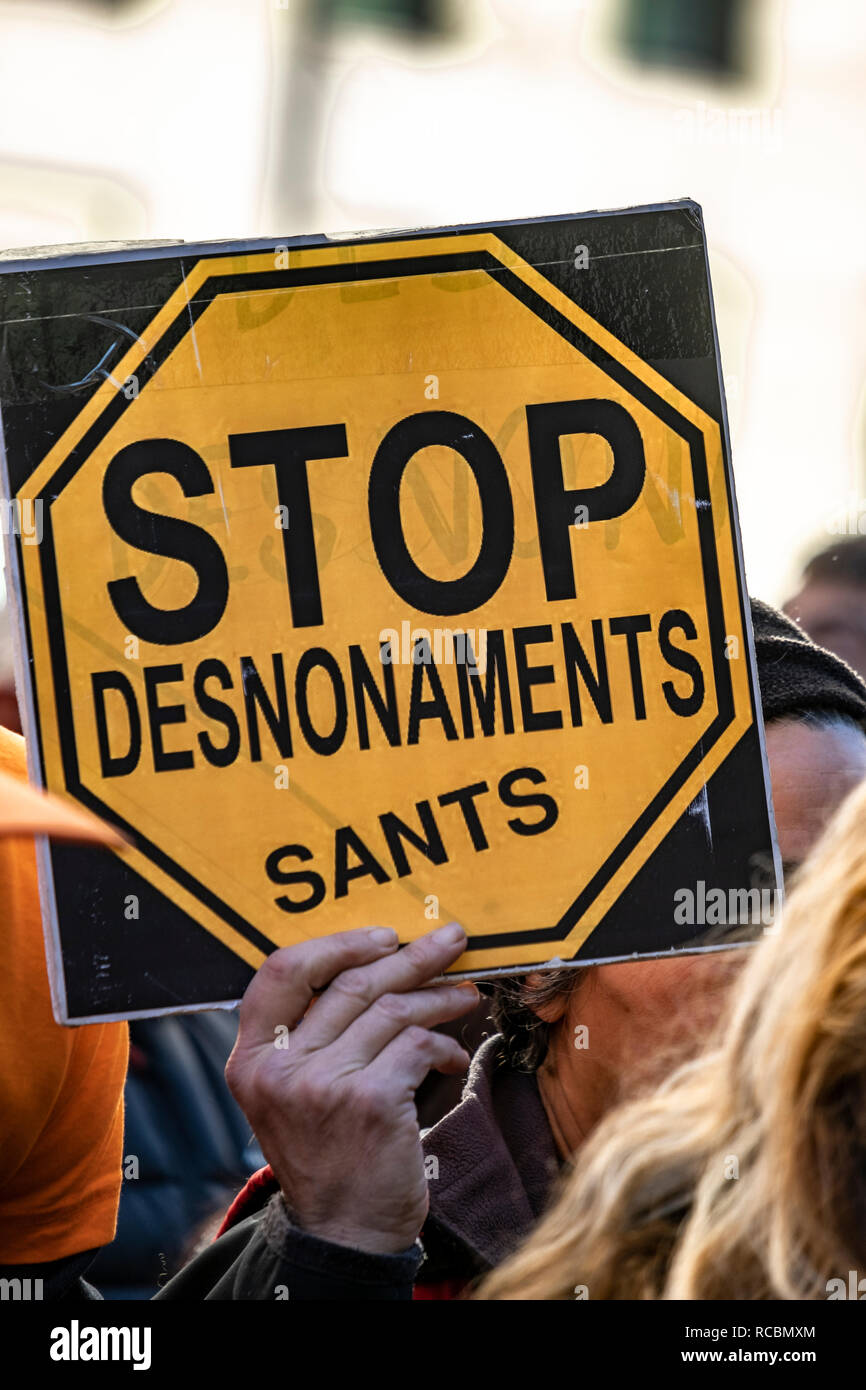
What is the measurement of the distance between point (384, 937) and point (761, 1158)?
1.23ft

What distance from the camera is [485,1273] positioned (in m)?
1.64

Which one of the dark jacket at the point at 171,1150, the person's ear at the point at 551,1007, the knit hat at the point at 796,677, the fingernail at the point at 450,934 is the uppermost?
the knit hat at the point at 796,677

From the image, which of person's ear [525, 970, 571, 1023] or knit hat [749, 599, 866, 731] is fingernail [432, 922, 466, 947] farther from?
knit hat [749, 599, 866, 731]

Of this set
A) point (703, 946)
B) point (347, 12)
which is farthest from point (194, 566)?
point (347, 12)

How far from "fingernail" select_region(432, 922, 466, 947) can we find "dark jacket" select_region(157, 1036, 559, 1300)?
11.2 inches

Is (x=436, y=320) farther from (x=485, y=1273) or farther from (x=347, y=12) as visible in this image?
(x=347, y=12)

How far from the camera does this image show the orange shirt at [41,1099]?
168 centimetres

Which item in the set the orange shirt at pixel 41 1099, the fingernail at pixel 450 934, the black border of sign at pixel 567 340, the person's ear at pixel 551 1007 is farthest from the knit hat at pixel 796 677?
the orange shirt at pixel 41 1099

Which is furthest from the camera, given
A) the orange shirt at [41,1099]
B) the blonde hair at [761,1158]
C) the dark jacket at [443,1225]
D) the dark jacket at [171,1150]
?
the dark jacket at [171,1150]

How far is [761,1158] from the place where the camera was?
128cm

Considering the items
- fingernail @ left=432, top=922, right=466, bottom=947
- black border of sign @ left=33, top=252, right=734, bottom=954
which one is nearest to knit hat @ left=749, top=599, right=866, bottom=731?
black border of sign @ left=33, top=252, right=734, bottom=954

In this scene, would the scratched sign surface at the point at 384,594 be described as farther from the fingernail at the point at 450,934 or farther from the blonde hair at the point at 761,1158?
the blonde hair at the point at 761,1158

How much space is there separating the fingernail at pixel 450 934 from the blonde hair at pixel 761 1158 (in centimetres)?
26
